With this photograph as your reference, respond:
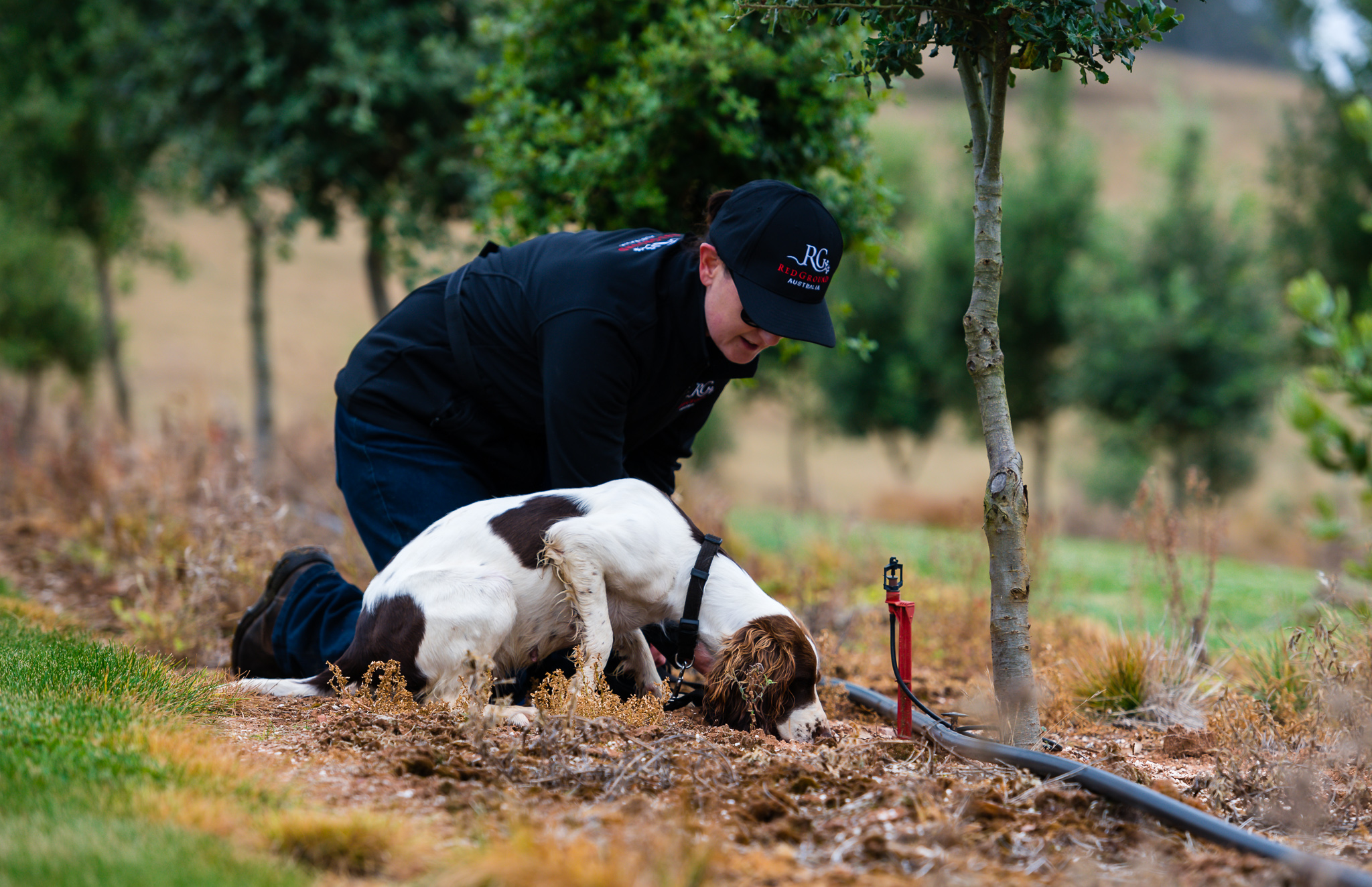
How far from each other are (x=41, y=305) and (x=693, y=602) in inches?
544

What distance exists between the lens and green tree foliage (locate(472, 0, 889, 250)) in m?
4.53

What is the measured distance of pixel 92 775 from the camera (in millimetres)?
2137

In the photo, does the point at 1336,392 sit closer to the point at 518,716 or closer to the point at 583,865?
the point at 583,865

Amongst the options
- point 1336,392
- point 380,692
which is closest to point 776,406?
point 380,692

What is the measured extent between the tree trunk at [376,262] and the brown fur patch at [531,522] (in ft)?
22.0

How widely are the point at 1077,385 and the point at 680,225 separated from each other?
12212mm

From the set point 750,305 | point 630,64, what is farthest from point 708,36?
point 750,305

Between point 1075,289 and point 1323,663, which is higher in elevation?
point 1075,289

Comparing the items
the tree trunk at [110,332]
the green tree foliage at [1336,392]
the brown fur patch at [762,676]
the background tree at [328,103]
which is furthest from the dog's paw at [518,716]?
the tree trunk at [110,332]

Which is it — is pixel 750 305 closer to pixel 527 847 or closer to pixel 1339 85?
pixel 527 847

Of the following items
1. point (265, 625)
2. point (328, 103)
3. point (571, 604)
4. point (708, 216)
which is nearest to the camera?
point (571, 604)

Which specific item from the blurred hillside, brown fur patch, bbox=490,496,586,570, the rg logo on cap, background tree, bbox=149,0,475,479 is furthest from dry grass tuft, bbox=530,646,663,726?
background tree, bbox=149,0,475,479

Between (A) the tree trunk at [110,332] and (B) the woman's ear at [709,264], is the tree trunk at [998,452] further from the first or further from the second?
(A) the tree trunk at [110,332]

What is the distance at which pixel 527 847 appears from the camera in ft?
5.69
